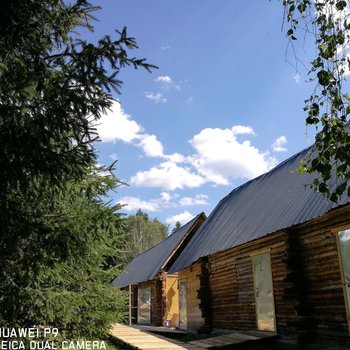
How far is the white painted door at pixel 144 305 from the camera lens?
89.6ft

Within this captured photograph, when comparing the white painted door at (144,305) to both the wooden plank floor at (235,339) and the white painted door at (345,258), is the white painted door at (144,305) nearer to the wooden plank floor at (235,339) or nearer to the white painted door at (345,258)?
the wooden plank floor at (235,339)

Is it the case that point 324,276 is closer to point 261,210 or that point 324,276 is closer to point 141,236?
point 261,210

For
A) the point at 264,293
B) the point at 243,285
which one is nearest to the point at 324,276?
the point at 264,293

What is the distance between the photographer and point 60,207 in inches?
295

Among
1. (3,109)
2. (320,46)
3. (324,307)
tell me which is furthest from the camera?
(324,307)

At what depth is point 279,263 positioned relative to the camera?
11.6 metres

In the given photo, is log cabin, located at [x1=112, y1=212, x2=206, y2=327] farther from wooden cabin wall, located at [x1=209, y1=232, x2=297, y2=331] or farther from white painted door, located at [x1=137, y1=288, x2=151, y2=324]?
wooden cabin wall, located at [x1=209, y1=232, x2=297, y2=331]

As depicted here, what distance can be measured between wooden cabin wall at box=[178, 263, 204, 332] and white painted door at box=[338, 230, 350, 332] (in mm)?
8909

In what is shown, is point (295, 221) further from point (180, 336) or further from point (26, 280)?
point (180, 336)

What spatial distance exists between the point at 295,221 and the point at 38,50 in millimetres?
7269

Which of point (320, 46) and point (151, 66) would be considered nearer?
point (320, 46)

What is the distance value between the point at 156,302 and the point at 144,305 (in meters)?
3.27

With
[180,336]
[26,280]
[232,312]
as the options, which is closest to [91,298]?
[26,280]

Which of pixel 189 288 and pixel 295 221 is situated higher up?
pixel 295 221
